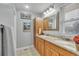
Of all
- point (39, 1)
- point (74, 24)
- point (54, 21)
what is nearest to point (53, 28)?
point (54, 21)

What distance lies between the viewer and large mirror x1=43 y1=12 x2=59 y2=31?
1.84 m

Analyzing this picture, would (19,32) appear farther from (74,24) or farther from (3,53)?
(74,24)

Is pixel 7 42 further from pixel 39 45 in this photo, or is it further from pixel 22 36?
pixel 39 45

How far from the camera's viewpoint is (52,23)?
6.54ft

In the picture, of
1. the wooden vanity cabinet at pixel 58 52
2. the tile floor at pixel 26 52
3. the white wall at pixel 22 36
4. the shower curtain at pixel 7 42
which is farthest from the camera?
the white wall at pixel 22 36

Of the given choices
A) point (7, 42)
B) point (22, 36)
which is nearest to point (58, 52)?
point (22, 36)

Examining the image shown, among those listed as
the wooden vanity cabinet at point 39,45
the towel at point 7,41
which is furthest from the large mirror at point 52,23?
the towel at point 7,41

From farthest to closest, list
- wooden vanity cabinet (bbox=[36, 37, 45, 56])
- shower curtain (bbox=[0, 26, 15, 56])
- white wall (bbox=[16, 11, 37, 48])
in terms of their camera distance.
Result: wooden vanity cabinet (bbox=[36, 37, 45, 56]) < white wall (bbox=[16, 11, 37, 48]) < shower curtain (bbox=[0, 26, 15, 56])

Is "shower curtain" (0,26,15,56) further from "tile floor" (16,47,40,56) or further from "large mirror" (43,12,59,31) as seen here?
"large mirror" (43,12,59,31)

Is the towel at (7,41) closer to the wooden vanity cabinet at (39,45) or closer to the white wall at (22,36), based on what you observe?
the white wall at (22,36)

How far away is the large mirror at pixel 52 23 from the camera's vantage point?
1.84m

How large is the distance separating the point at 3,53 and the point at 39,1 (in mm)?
650

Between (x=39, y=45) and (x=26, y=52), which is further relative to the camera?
(x=39, y=45)

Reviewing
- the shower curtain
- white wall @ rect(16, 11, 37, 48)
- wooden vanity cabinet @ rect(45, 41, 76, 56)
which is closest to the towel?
the shower curtain
